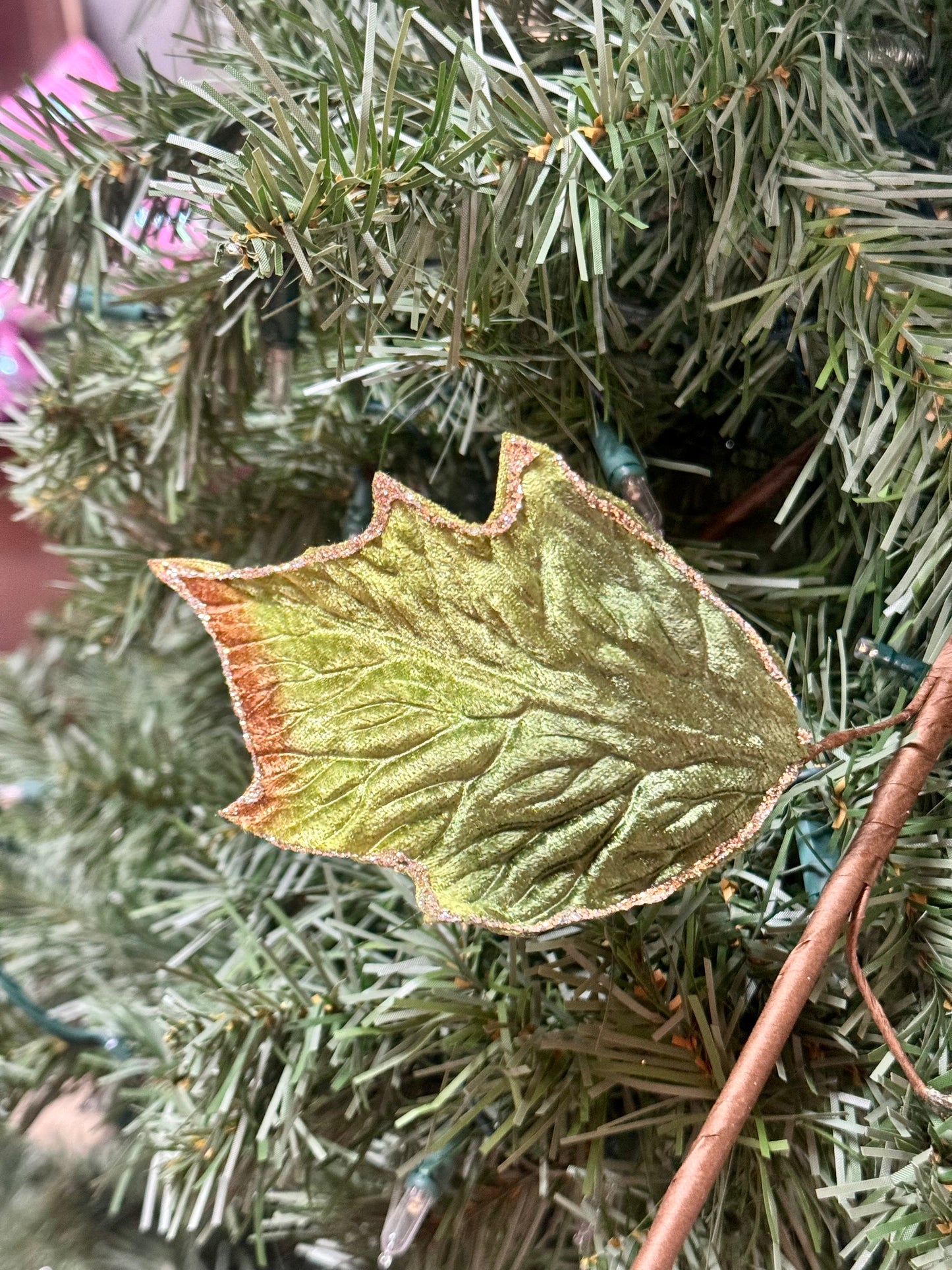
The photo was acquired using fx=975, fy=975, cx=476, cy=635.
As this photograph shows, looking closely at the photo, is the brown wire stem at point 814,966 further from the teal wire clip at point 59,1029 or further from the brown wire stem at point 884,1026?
the teal wire clip at point 59,1029

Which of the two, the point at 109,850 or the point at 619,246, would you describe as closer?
the point at 619,246

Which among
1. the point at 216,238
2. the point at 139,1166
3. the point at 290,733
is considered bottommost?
the point at 139,1166

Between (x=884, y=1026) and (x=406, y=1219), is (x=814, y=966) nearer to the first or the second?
(x=884, y=1026)

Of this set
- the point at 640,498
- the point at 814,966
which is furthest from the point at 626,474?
the point at 814,966

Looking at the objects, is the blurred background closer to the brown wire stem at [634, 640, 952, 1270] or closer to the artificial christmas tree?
the artificial christmas tree

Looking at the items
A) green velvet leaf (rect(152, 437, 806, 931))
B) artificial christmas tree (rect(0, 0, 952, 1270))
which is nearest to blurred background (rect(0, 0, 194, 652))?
artificial christmas tree (rect(0, 0, 952, 1270))

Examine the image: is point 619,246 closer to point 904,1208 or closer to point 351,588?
point 351,588

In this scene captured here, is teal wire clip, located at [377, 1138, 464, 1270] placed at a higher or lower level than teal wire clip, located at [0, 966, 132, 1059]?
lower

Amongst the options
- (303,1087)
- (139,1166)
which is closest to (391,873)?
(303,1087)
